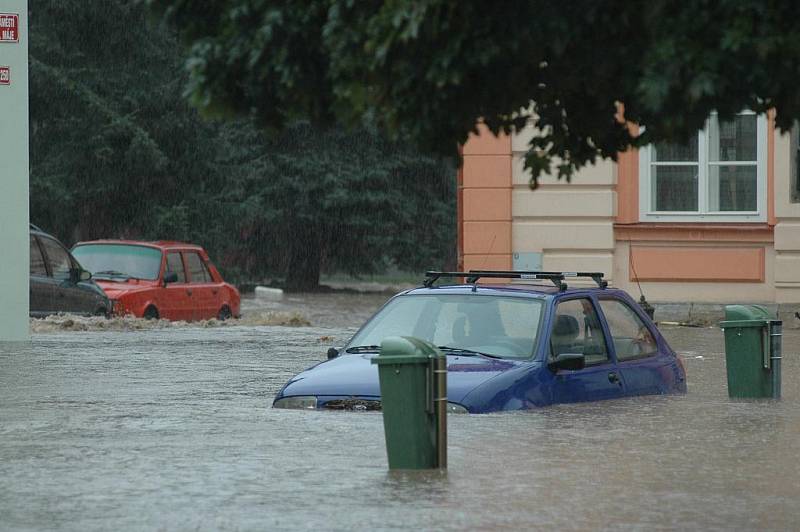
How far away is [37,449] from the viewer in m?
11.0

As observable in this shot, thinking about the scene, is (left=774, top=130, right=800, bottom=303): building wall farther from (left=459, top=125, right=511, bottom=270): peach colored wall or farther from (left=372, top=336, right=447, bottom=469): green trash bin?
(left=372, top=336, right=447, bottom=469): green trash bin

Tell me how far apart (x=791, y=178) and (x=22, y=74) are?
9.76 metres

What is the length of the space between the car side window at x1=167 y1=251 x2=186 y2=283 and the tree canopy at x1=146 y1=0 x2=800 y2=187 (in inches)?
761

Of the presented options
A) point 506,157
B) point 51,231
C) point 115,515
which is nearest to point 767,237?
point 506,157

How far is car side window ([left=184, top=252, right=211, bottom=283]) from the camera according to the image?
27516mm

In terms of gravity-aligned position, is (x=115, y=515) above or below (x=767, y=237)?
below

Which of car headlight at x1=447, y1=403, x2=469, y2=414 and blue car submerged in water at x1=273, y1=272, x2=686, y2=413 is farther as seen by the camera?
blue car submerged in water at x1=273, y1=272, x2=686, y2=413

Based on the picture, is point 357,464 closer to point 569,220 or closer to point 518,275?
point 518,275

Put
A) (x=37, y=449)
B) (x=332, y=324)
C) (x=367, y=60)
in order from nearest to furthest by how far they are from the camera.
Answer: (x=367, y=60) → (x=37, y=449) → (x=332, y=324)

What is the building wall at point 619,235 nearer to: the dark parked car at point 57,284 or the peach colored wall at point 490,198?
the peach colored wall at point 490,198

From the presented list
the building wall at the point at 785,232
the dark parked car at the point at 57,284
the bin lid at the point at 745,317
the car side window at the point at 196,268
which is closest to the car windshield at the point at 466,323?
the bin lid at the point at 745,317

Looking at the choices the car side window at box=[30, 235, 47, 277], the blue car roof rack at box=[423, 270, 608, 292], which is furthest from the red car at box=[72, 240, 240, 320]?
the blue car roof rack at box=[423, 270, 608, 292]

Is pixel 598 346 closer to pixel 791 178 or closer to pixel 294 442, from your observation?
Result: pixel 294 442

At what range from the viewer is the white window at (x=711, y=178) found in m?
23.6
